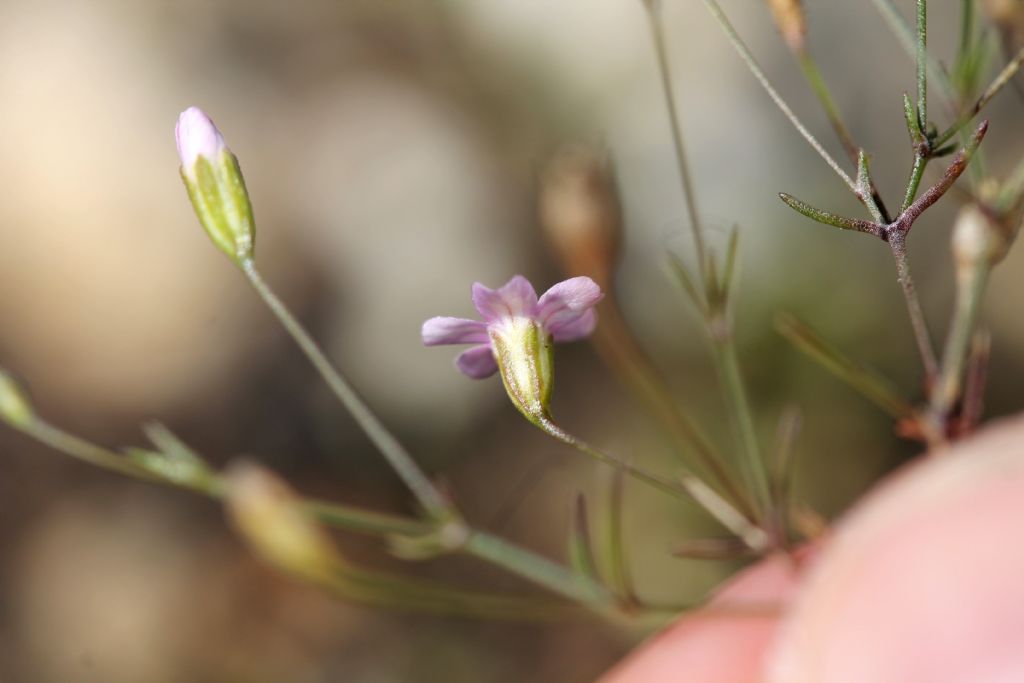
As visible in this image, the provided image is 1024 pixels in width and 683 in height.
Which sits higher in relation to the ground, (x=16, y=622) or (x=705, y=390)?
(x=16, y=622)

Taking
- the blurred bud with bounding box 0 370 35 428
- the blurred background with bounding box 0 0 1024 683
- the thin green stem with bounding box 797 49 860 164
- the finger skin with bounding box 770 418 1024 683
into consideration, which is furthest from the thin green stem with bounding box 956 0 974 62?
the blurred background with bounding box 0 0 1024 683

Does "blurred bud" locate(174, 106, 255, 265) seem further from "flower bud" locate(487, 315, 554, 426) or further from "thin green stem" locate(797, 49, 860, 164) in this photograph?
"thin green stem" locate(797, 49, 860, 164)

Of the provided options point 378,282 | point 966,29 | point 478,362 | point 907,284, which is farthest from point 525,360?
point 378,282

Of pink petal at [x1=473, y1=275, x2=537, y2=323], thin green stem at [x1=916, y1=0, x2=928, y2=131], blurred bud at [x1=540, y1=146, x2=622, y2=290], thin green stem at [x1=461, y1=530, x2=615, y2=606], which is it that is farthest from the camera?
blurred bud at [x1=540, y1=146, x2=622, y2=290]

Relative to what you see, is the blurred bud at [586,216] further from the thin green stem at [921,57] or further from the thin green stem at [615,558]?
the thin green stem at [921,57]

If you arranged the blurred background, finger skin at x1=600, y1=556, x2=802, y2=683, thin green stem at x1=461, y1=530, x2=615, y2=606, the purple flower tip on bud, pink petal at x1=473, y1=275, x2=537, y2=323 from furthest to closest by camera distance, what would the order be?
the blurred background, finger skin at x1=600, y1=556, x2=802, y2=683, thin green stem at x1=461, y1=530, x2=615, y2=606, the purple flower tip on bud, pink petal at x1=473, y1=275, x2=537, y2=323

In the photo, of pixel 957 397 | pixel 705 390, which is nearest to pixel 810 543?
pixel 957 397

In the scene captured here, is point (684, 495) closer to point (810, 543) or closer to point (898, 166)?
point (810, 543)
